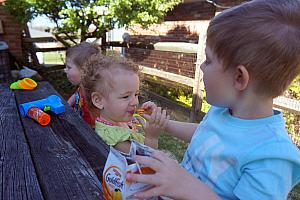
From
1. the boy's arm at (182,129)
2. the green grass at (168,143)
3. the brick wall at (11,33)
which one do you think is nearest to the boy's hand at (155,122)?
the boy's arm at (182,129)

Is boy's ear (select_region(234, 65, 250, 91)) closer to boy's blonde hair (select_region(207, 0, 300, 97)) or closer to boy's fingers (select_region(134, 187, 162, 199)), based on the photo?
boy's blonde hair (select_region(207, 0, 300, 97))

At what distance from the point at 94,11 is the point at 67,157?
5.18 metres

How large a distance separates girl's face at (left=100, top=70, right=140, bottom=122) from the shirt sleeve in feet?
2.94

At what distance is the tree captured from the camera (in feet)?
18.8

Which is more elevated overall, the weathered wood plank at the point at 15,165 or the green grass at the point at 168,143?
the weathered wood plank at the point at 15,165

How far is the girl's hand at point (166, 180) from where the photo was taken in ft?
2.27

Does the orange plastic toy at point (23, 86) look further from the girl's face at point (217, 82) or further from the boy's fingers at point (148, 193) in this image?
the boy's fingers at point (148, 193)

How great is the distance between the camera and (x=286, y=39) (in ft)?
2.67

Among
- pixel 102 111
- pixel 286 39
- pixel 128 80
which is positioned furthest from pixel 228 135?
pixel 102 111

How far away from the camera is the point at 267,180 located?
0.74 metres

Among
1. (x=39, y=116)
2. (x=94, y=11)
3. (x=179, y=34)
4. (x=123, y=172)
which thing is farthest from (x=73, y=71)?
(x=179, y=34)

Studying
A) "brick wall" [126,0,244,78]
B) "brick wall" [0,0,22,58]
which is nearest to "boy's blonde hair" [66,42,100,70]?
"brick wall" [126,0,244,78]

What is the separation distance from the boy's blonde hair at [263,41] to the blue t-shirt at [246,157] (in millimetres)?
124

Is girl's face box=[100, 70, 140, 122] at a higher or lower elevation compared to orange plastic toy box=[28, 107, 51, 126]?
higher
